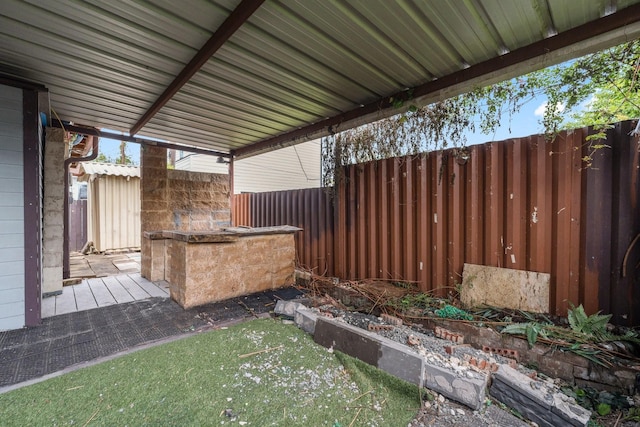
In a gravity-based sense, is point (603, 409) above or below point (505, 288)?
below

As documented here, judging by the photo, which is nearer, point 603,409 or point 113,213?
point 603,409

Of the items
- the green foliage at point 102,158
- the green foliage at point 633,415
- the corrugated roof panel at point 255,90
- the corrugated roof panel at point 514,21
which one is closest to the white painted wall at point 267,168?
the corrugated roof panel at point 255,90

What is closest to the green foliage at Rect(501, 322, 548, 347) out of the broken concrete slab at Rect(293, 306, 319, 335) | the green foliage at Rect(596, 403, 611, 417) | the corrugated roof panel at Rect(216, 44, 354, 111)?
the green foliage at Rect(596, 403, 611, 417)

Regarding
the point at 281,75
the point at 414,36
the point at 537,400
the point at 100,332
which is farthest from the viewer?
the point at 281,75

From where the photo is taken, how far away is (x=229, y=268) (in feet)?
11.5

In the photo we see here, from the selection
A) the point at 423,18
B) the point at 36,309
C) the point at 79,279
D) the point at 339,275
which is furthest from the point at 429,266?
the point at 79,279

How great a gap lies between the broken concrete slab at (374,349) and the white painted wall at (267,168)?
6.52m

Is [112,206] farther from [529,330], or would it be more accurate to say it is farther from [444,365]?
[529,330]

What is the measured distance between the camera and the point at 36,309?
272cm

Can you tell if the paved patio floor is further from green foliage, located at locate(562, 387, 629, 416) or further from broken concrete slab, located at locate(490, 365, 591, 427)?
green foliage, located at locate(562, 387, 629, 416)

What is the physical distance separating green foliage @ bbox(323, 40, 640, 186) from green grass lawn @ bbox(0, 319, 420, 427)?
2761 mm

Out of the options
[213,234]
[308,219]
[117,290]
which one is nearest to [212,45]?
[213,234]

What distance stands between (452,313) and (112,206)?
31.5 ft

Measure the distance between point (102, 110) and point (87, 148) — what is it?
2.38 meters
